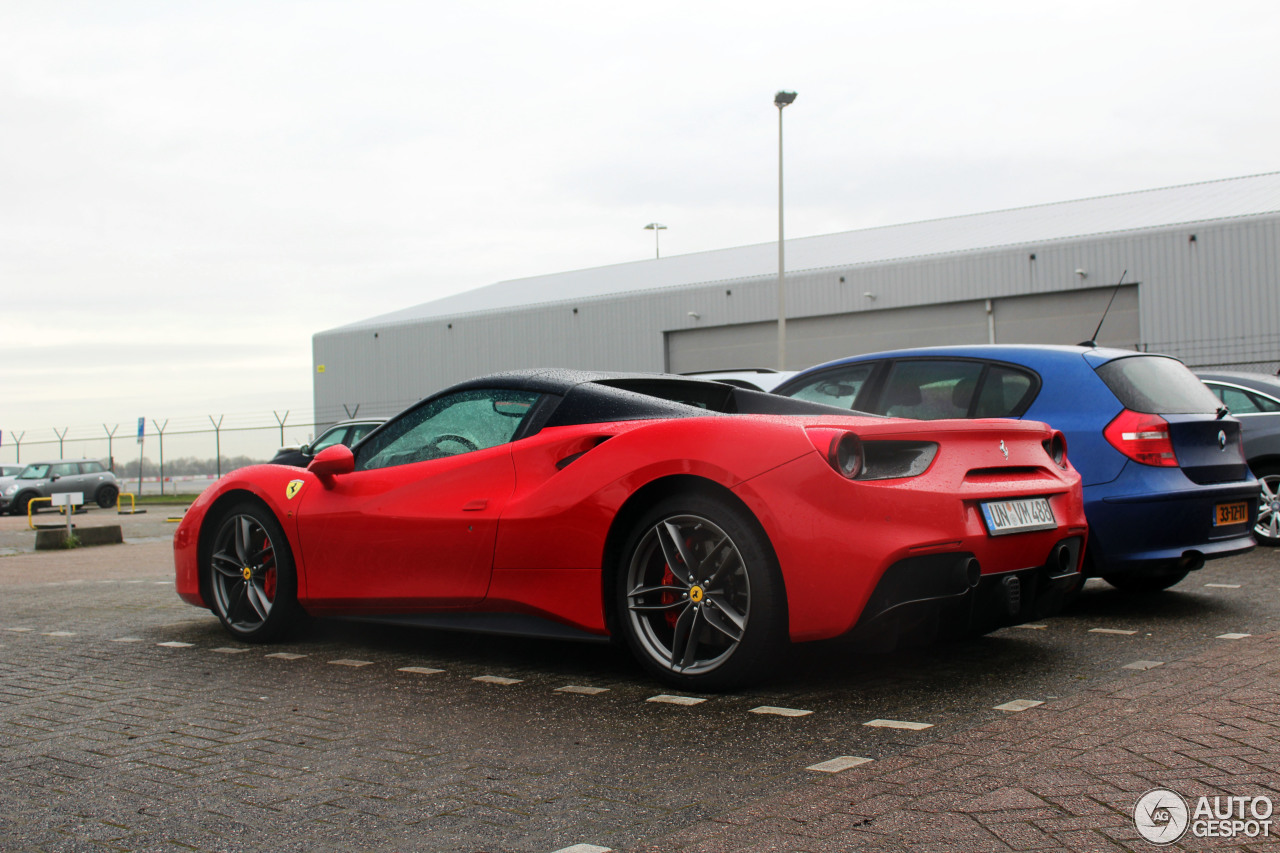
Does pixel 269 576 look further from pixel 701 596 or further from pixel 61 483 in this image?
pixel 61 483

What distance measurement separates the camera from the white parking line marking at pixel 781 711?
3627mm

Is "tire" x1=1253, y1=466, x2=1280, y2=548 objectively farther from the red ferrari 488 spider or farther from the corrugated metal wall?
the corrugated metal wall

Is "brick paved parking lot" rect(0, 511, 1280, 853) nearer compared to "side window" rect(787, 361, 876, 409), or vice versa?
"brick paved parking lot" rect(0, 511, 1280, 853)

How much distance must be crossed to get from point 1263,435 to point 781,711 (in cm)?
717

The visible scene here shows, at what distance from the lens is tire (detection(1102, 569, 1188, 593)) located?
639cm

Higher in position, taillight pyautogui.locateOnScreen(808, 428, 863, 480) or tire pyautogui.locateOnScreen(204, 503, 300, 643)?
taillight pyautogui.locateOnScreen(808, 428, 863, 480)

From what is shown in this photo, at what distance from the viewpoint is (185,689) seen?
446 centimetres

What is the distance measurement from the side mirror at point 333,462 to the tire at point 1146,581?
428 cm

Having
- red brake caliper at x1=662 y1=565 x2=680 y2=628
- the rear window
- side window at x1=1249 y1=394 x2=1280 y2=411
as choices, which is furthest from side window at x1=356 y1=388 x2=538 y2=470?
side window at x1=1249 y1=394 x2=1280 y2=411

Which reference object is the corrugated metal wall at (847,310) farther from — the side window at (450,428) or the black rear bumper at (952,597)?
the side window at (450,428)

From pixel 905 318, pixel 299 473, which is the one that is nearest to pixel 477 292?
pixel 905 318

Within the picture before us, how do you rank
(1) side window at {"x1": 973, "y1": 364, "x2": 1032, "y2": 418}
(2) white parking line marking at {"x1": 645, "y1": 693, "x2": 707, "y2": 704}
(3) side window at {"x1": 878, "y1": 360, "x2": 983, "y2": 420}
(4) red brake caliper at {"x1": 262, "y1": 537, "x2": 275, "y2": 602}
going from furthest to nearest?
(3) side window at {"x1": 878, "y1": 360, "x2": 983, "y2": 420} → (1) side window at {"x1": 973, "y1": 364, "x2": 1032, "y2": 418} → (4) red brake caliper at {"x1": 262, "y1": 537, "x2": 275, "y2": 602} → (2) white parking line marking at {"x1": 645, "y1": 693, "x2": 707, "y2": 704}

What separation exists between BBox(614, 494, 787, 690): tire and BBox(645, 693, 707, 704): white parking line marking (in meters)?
0.05

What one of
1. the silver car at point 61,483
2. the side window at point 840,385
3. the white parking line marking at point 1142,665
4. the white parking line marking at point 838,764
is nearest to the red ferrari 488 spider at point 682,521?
the white parking line marking at point 1142,665
